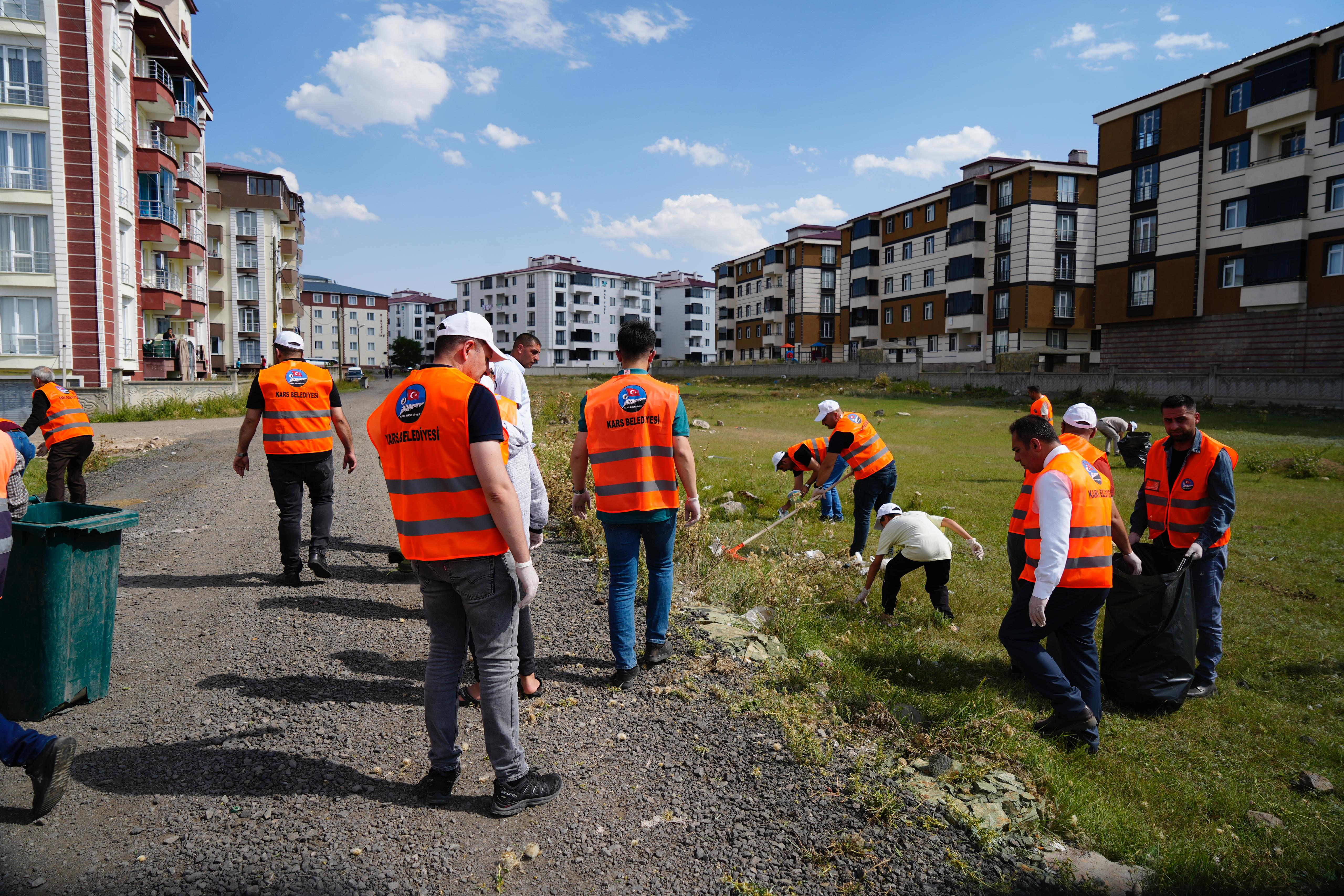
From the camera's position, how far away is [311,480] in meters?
6.61

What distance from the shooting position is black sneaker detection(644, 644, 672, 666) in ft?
16.2

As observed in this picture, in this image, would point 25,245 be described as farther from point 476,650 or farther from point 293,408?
point 476,650

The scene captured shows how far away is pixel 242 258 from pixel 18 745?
6438 cm

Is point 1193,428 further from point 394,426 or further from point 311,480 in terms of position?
point 311,480

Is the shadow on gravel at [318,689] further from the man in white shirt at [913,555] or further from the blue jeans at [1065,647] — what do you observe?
the man in white shirt at [913,555]

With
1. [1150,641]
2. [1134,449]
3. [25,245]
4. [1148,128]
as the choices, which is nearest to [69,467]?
[1150,641]

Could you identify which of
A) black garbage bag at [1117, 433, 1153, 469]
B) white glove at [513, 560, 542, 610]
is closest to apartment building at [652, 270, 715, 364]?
→ black garbage bag at [1117, 433, 1153, 469]

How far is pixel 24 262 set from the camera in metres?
25.6

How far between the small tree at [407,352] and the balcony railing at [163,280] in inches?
2334

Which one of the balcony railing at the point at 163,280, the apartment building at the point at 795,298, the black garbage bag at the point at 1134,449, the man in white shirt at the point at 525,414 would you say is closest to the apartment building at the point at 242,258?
the balcony railing at the point at 163,280

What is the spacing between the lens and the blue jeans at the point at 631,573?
466cm

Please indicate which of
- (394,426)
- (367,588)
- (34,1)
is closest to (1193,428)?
(394,426)

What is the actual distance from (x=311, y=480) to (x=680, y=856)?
4961 mm

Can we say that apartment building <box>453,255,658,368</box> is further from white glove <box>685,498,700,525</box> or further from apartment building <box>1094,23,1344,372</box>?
white glove <box>685,498,700,525</box>
